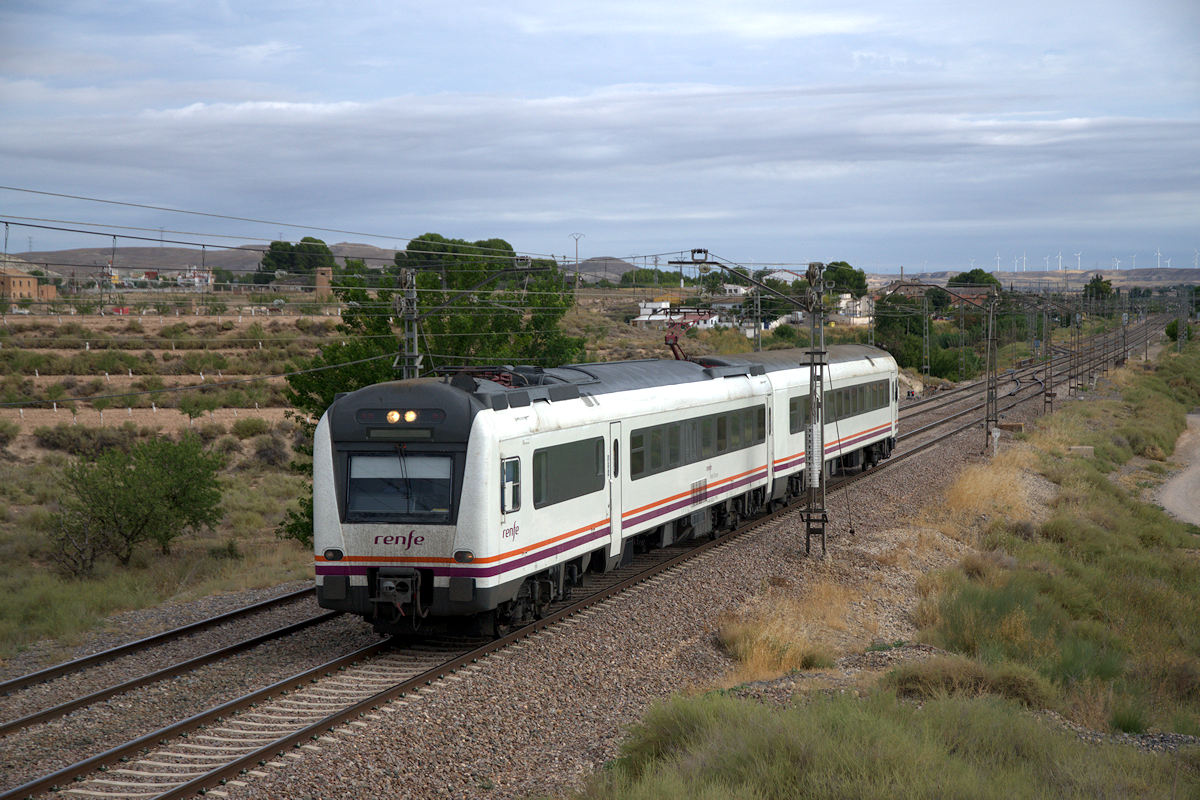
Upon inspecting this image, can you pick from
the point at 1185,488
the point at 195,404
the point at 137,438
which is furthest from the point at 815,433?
the point at 195,404

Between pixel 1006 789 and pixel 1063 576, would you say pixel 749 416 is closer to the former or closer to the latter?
pixel 1063 576

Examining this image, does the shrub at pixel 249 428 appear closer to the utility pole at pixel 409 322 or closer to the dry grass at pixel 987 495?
the utility pole at pixel 409 322

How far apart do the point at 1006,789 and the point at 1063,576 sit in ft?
46.3

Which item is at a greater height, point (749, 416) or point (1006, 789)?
point (749, 416)

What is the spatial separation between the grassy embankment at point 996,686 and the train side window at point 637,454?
2.83 meters

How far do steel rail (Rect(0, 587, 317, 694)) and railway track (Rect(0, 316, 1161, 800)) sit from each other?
2918 millimetres

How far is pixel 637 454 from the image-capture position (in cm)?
1598

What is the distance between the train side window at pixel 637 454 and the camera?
51.8 feet

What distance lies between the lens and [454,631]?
1308 cm

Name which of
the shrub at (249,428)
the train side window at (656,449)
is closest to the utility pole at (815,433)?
the train side window at (656,449)

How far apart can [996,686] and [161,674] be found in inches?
362

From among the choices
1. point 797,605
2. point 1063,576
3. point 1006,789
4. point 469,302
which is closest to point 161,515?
point 469,302

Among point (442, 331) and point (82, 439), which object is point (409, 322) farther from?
point (82, 439)

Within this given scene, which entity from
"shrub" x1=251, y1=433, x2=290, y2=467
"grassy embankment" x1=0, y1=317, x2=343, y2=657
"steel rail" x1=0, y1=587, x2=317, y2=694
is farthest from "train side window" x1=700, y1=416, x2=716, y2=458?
"shrub" x1=251, y1=433, x2=290, y2=467
